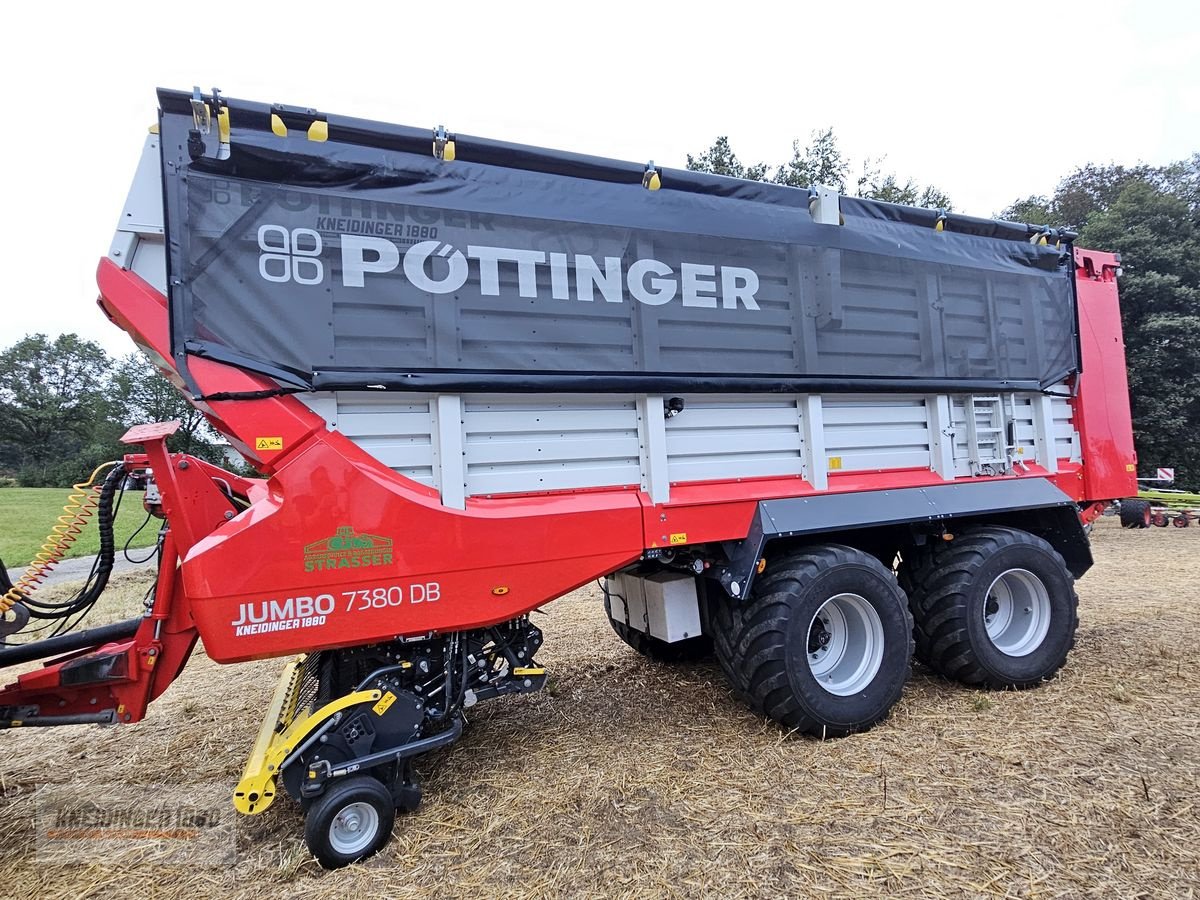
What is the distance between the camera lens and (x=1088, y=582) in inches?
303

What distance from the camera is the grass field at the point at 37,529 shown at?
1297cm

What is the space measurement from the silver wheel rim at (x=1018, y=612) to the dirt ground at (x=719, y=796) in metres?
0.31

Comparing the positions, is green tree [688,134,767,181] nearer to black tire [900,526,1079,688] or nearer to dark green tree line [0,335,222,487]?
black tire [900,526,1079,688]

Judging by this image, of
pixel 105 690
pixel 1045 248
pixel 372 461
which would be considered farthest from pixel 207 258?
pixel 1045 248

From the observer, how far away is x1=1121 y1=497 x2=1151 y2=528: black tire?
42.0 feet

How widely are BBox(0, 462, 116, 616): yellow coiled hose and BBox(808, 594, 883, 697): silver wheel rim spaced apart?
12.3 feet

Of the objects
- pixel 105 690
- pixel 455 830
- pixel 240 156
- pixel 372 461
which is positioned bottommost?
pixel 455 830

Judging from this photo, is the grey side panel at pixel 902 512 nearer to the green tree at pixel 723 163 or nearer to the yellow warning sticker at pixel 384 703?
the yellow warning sticker at pixel 384 703

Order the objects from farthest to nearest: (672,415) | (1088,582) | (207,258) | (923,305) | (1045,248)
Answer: (1088,582) → (1045,248) → (923,305) → (672,415) → (207,258)

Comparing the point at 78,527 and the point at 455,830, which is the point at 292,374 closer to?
the point at 78,527

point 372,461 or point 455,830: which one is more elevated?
point 372,461

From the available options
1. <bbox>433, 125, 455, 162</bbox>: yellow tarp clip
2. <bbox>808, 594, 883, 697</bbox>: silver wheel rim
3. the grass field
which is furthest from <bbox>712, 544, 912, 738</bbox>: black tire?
the grass field

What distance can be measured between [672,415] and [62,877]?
3.28 meters

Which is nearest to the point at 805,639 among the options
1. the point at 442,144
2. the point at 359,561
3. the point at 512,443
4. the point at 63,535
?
the point at 512,443
